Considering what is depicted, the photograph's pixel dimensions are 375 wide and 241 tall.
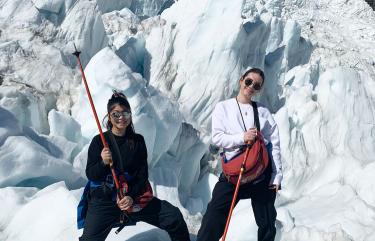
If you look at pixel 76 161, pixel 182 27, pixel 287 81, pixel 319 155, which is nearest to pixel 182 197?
pixel 76 161

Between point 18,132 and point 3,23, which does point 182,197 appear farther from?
point 3,23

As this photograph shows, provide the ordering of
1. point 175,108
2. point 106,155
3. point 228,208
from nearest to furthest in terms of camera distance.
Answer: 1. point 106,155
2. point 228,208
3. point 175,108

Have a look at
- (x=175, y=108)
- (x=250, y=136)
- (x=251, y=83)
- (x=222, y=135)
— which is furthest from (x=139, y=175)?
(x=175, y=108)

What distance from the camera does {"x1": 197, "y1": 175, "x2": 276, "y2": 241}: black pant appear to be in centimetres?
240

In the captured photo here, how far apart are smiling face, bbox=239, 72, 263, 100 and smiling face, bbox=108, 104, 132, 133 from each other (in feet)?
2.15

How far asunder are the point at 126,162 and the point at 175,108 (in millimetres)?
2582

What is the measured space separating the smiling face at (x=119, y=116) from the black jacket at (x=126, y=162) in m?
0.07

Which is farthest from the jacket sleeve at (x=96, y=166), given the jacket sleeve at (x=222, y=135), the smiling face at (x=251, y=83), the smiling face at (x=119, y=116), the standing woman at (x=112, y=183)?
the smiling face at (x=251, y=83)

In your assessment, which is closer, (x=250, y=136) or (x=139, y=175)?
(x=250, y=136)

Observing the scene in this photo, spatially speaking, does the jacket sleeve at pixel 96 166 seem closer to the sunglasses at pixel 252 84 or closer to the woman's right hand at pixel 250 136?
the woman's right hand at pixel 250 136

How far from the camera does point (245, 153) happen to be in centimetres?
231

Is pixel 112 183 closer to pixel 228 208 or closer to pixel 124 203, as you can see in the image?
pixel 124 203

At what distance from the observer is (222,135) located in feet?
7.77

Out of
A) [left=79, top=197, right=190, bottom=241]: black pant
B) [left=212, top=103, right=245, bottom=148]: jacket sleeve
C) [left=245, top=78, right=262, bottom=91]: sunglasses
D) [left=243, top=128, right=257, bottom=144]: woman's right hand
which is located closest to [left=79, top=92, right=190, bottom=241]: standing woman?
[left=79, top=197, right=190, bottom=241]: black pant
